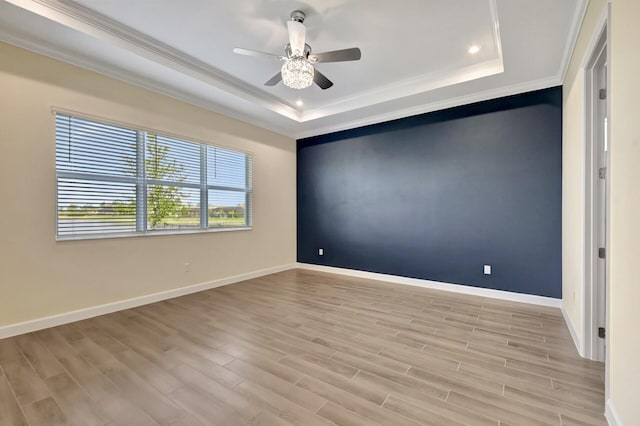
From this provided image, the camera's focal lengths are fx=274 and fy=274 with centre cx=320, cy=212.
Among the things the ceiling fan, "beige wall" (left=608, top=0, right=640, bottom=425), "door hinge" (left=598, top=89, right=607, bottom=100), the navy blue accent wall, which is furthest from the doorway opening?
the ceiling fan

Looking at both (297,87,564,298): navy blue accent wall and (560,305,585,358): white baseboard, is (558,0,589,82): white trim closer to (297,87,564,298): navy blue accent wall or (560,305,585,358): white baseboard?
(297,87,564,298): navy blue accent wall

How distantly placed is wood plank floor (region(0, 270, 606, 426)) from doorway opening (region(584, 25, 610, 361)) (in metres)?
0.23

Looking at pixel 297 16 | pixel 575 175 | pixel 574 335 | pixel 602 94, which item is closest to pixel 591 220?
pixel 575 175

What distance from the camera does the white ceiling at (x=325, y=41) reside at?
7.98ft

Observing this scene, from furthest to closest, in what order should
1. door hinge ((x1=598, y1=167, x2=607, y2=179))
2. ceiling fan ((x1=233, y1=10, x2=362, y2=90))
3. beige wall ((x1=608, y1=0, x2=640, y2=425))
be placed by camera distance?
ceiling fan ((x1=233, y1=10, x2=362, y2=90)) < door hinge ((x1=598, y1=167, x2=607, y2=179)) < beige wall ((x1=608, y1=0, x2=640, y2=425))

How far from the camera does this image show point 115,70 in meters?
3.24

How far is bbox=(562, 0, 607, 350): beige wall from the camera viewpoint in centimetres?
227

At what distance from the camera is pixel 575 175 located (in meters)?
2.60

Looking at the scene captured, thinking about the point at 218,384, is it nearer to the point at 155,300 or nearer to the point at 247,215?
the point at 155,300

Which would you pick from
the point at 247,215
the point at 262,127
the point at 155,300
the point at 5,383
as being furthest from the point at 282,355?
the point at 262,127

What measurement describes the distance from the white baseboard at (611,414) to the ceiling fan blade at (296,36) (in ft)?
10.7

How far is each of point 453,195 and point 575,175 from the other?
1587mm

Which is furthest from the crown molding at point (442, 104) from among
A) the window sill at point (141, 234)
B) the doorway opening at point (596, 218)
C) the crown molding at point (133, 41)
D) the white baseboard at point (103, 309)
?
the white baseboard at point (103, 309)

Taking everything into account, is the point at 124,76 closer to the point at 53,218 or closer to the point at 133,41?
the point at 133,41
